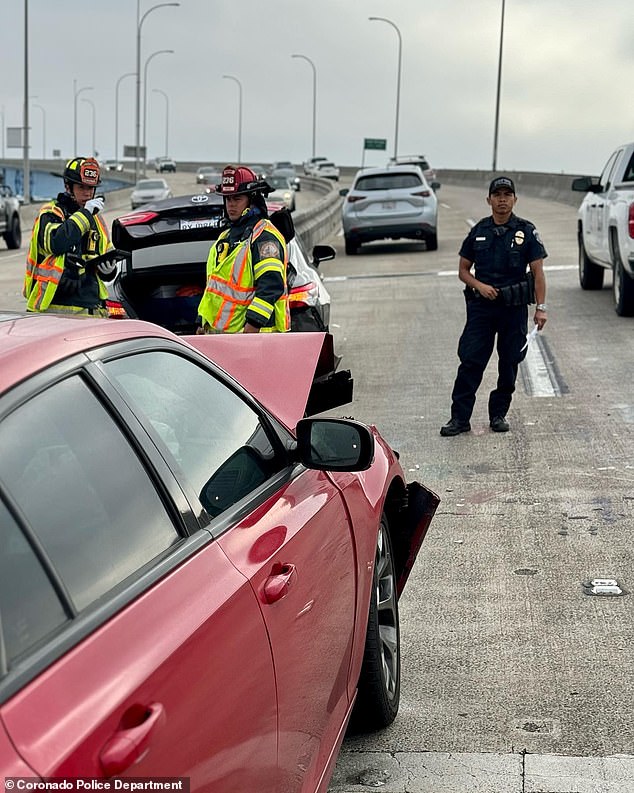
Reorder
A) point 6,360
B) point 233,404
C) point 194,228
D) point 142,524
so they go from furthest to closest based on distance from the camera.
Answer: point 194,228, point 233,404, point 142,524, point 6,360

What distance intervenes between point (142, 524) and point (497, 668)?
2745 mm

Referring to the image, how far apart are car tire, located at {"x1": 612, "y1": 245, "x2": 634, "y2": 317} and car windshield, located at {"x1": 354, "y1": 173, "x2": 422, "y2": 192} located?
36.2 ft

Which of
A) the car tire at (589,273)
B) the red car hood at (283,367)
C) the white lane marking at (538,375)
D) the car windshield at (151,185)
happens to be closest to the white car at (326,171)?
the car windshield at (151,185)

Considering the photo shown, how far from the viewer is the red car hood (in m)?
4.38

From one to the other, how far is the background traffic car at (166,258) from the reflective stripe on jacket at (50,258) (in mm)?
159

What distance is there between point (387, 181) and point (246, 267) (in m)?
18.5

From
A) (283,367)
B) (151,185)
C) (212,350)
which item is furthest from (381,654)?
(151,185)

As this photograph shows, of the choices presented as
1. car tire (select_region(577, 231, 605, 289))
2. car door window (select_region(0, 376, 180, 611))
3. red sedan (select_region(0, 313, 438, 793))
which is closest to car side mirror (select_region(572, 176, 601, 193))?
car tire (select_region(577, 231, 605, 289))

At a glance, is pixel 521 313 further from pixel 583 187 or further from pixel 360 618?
pixel 583 187

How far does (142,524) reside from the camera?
2.52m

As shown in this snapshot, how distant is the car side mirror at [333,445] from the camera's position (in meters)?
3.50

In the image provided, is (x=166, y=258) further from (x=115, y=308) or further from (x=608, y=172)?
(x=608, y=172)

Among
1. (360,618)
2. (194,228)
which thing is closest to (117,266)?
(194,228)

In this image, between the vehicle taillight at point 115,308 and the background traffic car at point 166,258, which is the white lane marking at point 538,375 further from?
the vehicle taillight at point 115,308
